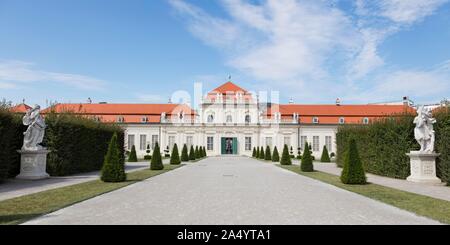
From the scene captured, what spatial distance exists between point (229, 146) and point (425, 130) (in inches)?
1435

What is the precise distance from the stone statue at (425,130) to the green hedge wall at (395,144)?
0.27 metres

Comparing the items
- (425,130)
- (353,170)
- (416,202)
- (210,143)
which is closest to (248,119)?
(210,143)

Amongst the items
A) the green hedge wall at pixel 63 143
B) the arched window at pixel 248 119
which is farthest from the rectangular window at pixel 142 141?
the green hedge wall at pixel 63 143

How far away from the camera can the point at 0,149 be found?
36.0ft

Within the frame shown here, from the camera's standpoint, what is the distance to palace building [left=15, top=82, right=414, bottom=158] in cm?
4606

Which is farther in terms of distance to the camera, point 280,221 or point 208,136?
point 208,136

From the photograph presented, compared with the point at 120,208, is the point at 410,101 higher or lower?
higher

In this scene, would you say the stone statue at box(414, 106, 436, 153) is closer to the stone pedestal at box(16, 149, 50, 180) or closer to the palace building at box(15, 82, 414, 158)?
the stone pedestal at box(16, 149, 50, 180)

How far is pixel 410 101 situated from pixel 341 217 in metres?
53.7

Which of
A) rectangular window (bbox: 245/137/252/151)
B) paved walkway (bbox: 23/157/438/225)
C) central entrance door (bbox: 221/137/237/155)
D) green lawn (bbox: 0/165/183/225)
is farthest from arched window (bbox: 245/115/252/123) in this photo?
green lawn (bbox: 0/165/183/225)

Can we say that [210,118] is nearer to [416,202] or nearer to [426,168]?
[426,168]

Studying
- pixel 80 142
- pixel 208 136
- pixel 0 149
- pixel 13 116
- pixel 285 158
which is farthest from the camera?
pixel 208 136
